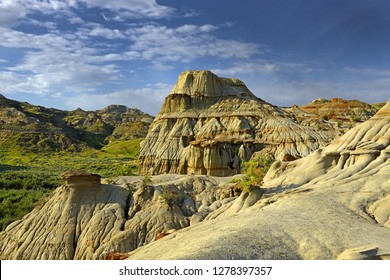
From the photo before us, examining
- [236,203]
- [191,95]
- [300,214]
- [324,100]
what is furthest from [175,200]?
[324,100]

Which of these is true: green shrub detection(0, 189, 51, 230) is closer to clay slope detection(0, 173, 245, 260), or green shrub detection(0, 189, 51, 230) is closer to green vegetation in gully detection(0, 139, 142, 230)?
green vegetation in gully detection(0, 139, 142, 230)

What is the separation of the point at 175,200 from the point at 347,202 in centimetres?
1288

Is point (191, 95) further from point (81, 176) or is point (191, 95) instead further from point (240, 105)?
point (81, 176)

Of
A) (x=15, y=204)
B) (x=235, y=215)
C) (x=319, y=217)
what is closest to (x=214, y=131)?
(x=15, y=204)

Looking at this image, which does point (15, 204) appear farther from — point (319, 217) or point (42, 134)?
point (42, 134)

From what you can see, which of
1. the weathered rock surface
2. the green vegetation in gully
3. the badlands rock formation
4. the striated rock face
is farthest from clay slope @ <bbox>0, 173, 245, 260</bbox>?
the weathered rock surface

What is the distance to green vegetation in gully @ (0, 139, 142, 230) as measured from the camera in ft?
116

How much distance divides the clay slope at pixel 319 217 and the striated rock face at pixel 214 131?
97.5 ft

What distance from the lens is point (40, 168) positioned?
77.4 metres

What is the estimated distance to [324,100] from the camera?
11888cm

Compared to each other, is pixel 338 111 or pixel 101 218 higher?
pixel 338 111

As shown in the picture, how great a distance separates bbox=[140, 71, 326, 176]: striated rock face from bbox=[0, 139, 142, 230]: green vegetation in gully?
8627mm

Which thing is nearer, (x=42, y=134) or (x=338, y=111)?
(x=338, y=111)

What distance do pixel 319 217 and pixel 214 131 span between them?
162 ft
